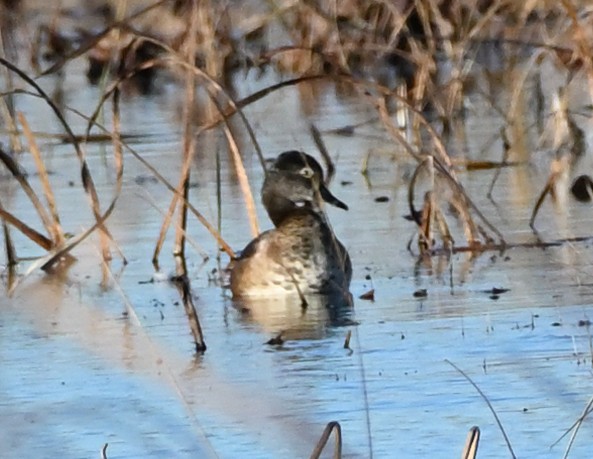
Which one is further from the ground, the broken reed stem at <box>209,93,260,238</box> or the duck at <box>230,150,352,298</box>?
the broken reed stem at <box>209,93,260,238</box>

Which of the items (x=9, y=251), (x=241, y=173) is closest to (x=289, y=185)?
(x=241, y=173)

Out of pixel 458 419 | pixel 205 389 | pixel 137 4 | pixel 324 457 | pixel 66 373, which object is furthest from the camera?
pixel 137 4

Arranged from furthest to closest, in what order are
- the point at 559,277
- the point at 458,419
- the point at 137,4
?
the point at 137,4
the point at 559,277
the point at 458,419

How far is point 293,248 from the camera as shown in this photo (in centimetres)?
783

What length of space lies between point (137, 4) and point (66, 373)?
38.4 ft

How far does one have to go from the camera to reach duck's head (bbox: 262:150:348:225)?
8.38 meters

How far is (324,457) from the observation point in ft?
14.9

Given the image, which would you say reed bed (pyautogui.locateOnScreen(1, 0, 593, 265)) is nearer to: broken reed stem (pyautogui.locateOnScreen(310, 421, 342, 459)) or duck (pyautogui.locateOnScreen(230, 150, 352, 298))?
duck (pyautogui.locateOnScreen(230, 150, 352, 298))

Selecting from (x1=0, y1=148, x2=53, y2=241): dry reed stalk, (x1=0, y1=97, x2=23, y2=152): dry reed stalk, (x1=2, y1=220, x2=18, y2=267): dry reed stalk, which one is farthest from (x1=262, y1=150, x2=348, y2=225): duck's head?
(x1=0, y1=97, x2=23, y2=152): dry reed stalk

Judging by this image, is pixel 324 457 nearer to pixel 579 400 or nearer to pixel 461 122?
pixel 579 400

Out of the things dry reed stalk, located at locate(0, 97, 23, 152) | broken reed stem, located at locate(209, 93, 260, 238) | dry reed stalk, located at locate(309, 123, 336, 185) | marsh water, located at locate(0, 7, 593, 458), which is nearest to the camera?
marsh water, located at locate(0, 7, 593, 458)

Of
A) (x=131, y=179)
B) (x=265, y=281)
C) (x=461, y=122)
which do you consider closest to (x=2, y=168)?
(x=131, y=179)

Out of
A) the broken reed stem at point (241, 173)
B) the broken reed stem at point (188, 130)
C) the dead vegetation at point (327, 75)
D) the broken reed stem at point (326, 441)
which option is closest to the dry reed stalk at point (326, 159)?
the dead vegetation at point (327, 75)

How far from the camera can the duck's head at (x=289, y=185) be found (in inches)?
330
